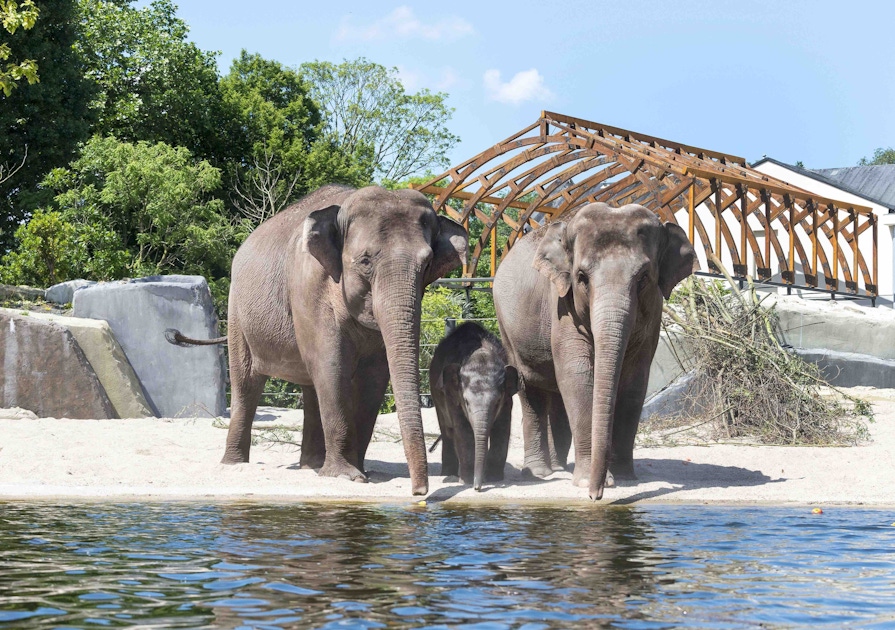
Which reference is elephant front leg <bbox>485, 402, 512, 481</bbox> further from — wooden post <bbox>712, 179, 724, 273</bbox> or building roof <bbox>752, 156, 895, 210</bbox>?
building roof <bbox>752, 156, 895, 210</bbox>

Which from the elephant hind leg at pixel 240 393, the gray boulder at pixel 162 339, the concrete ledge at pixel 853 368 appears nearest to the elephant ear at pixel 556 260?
the elephant hind leg at pixel 240 393

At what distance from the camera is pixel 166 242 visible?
1127 inches

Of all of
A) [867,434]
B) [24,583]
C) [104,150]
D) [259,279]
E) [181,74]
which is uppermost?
[181,74]

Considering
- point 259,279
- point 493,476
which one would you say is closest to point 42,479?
point 259,279

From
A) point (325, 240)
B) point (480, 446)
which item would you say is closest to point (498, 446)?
point (480, 446)

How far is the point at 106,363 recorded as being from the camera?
14.6 metres

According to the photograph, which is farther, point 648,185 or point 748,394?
point 648,185

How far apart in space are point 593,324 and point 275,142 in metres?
29.1

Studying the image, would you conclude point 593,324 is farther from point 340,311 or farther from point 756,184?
point 756,184

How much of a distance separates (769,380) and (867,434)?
1.15 meters

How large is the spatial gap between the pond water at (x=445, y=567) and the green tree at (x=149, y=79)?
29.0 m

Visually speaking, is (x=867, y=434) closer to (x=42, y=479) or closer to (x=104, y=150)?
(x=42, y=479)

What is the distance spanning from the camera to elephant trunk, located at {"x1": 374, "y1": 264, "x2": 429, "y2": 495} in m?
8.16

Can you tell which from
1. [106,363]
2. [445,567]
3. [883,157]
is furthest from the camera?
[883,157]
